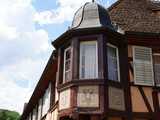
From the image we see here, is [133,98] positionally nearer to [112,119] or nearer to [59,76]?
[112,119]

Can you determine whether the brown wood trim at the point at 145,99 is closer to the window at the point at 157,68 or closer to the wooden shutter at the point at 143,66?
the wooden shutter at the point at 143,66

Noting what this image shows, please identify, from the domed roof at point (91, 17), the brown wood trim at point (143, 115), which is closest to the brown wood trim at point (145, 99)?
the brown wood trim at point (143, 115)

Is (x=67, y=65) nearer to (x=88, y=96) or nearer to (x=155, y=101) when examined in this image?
(x=88, y=96)

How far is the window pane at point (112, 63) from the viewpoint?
1343cm

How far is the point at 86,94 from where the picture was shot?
12508mm

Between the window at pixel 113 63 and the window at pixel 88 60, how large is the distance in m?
0.58

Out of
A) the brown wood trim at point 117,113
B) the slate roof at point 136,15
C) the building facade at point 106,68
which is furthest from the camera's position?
the slate roof at point 136,15

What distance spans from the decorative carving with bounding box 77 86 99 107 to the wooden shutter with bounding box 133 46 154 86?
2036mm

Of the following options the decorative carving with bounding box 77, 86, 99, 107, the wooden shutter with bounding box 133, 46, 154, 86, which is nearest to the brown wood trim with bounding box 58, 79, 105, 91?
the decorative carving with bounding box 77, 86, 99, 107

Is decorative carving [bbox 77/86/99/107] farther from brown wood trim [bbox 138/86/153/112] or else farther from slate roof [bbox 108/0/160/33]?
slate roof [bbox 108/0/160/33]

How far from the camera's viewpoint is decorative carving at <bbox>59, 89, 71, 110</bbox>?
12859 millimetres

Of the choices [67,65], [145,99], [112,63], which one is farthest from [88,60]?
[145,99]

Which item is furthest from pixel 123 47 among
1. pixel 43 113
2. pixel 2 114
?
pixel 2 114

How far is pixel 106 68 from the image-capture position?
13000 millimetres
